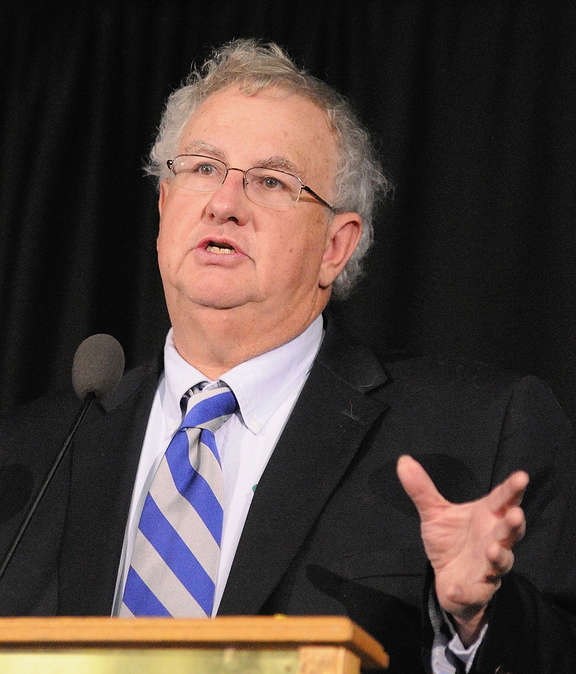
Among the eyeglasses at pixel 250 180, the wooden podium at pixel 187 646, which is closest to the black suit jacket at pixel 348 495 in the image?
the eyeglasses at pixel 250 180

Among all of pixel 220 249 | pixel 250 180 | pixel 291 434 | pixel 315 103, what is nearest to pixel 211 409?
pixel 291 434

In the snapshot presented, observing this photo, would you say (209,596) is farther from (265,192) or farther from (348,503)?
(265,192)

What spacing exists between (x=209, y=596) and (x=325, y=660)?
869 mm

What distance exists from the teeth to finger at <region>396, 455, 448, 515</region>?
96 centimetres

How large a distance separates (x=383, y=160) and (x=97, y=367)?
127cm

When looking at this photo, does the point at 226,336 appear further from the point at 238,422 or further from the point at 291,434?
the point at 291,434

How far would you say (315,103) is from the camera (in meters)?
2.46

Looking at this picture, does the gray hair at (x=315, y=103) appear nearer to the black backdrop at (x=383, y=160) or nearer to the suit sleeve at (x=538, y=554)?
the black backdrop at (x=383, y=160)

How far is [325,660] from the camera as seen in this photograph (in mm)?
1031

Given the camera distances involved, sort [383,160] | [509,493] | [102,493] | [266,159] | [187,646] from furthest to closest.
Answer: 1. [383,160]
2. [266,159]
3. [102,493]
4. [509,493]
5. [187,646]

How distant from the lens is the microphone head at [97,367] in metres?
1.97

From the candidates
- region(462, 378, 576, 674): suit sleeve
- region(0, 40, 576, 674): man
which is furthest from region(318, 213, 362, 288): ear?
region(462, 378, 576, 674): suit sleeve

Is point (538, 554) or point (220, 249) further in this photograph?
point (220, 249)

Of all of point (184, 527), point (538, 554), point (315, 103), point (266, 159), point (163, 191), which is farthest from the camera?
point (163, 191)
